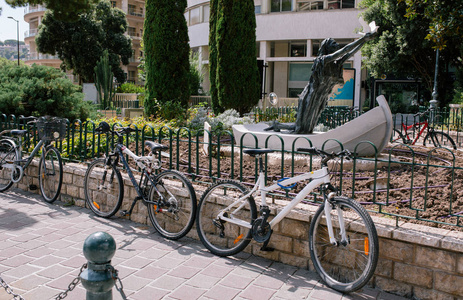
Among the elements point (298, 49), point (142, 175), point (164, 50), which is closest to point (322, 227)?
point (142, 175)

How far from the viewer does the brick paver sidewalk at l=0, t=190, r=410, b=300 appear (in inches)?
155

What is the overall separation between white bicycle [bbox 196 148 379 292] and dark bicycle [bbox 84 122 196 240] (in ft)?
1.12

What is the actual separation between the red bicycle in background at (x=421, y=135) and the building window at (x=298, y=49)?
20182 millimetres

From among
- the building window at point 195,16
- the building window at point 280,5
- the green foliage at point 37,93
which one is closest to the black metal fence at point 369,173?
the green foliage at point 37,93

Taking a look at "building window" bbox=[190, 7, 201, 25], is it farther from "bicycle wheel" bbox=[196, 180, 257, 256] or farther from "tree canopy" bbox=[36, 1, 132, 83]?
"bicycle wheel" bbox=[196, 180, 257, 256]

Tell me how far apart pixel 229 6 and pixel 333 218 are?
1185 centimetres

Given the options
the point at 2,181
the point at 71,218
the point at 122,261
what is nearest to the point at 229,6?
the point at 2,181

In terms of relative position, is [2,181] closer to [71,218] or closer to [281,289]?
[71,218]

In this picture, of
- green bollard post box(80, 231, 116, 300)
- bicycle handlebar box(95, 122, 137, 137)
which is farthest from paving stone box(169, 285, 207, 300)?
bicycle handlebar box(95, 122, 137, 137)

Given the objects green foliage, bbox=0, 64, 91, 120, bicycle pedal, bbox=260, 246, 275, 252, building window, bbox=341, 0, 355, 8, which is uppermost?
building window, bbox=341, 0, 355, 8

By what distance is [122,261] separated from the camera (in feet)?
15.1

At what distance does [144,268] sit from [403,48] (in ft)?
67.5

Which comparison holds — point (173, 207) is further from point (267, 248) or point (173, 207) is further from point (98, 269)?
point (98, 269)

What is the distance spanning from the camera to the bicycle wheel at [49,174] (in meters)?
6.80
